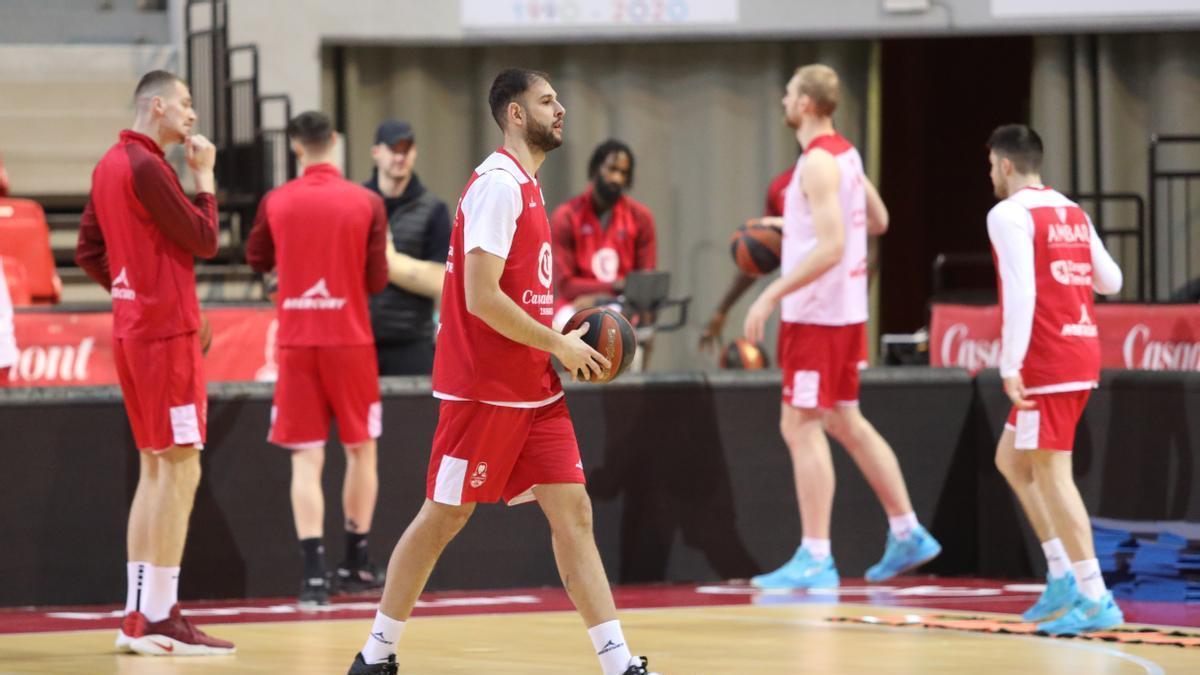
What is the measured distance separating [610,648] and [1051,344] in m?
2.49

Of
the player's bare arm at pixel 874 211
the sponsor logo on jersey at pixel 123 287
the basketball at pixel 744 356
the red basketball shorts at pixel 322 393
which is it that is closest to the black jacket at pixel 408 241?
the red basketball shorts at pixel 322 393

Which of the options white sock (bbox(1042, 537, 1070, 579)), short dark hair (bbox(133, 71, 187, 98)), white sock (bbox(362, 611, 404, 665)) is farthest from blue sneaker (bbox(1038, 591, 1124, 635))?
short dark hair (bbox(133, 71, 187, 98))

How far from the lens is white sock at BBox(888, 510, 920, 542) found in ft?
28.6

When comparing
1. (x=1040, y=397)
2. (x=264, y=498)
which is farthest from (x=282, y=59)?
(x=1040, y=397)

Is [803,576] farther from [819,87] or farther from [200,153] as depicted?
[200,153]

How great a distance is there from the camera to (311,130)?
27.7ft

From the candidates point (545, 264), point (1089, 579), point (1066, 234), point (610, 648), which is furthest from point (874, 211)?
point (610, 648)

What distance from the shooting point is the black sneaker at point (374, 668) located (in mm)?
5664

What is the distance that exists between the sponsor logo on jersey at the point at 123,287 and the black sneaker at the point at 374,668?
67.1 inches

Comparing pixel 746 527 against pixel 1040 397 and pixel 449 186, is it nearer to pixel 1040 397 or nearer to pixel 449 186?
pixel 1040 397

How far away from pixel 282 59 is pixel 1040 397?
7988 mm

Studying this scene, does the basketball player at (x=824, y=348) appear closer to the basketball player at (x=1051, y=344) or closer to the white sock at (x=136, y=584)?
the basketball player at (x=1051, y=344)

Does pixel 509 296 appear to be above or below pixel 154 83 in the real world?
below

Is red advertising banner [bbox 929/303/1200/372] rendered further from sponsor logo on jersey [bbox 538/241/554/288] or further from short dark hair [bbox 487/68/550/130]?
short dark hair [bbox 487/68/550/130]
